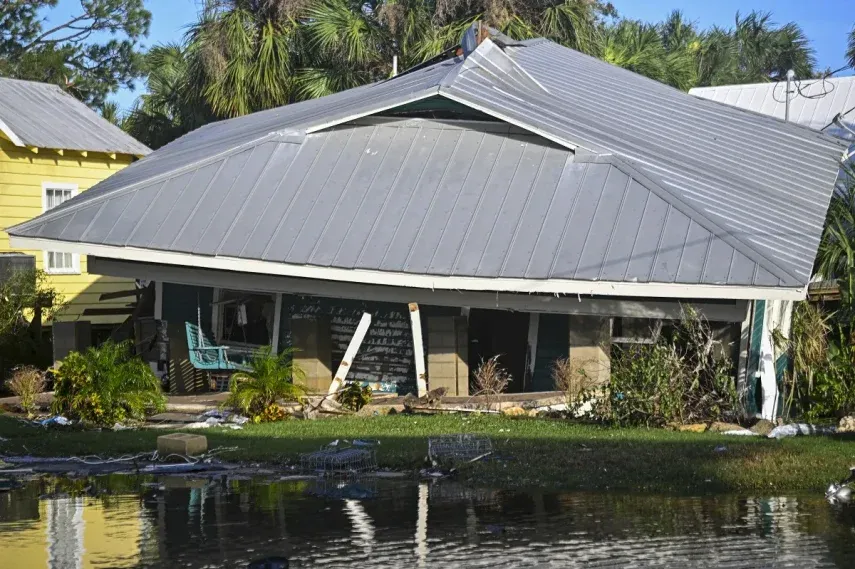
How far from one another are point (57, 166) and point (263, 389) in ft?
41.1

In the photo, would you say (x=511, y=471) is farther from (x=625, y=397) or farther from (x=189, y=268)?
(x=189, y=268)

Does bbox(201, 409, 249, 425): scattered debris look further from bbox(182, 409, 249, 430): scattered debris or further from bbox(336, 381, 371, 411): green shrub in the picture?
bbox(336, 381, 371, 411): green shrub

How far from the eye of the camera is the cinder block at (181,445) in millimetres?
14711

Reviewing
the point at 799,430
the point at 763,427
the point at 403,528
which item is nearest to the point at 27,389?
the point at 403,528

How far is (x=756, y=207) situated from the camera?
18.3 metres

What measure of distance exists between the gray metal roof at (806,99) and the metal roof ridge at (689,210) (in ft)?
35.8

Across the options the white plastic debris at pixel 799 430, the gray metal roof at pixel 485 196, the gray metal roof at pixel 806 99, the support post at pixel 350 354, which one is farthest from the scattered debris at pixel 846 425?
the gray metal roof at pixel 806 99

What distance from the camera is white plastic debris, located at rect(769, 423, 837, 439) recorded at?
15.6 meters

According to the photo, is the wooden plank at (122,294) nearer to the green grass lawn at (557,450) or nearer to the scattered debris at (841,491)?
the green grass lawn at (557,450)

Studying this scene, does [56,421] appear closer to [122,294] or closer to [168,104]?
[122,294]

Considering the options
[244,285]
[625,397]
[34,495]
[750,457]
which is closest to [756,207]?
[625,397]

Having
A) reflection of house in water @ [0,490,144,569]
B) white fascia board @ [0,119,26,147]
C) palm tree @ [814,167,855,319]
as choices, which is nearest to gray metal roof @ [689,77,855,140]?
palm tree @ [814,167,855,319]

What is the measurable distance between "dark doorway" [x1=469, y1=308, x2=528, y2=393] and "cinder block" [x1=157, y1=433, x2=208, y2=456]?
5.85 meters

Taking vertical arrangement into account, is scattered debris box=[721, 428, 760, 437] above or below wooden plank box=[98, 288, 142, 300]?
below
